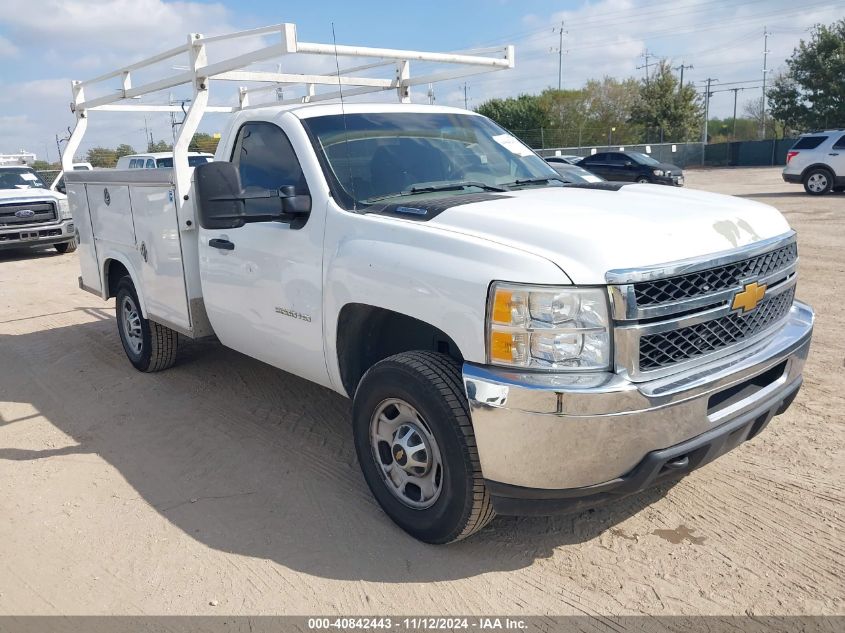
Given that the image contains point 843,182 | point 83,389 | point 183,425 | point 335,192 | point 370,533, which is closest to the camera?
point 370,533

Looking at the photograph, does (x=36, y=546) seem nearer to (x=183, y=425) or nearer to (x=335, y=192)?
(x=183, y=425)

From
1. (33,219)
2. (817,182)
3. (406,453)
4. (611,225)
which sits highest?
(611,225)

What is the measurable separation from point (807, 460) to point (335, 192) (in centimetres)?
299

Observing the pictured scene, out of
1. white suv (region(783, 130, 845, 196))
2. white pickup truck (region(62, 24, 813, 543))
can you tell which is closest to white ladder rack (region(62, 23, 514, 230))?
white pickup truck (region(62, 24, 813, 543))

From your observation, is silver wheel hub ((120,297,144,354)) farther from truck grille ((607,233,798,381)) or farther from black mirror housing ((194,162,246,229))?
truck grille ((607,233,798,381))

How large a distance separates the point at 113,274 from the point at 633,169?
21786mm

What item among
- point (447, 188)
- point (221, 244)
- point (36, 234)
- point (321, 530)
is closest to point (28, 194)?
point (36, 234)

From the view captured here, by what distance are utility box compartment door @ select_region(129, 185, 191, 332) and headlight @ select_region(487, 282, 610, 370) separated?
9.62 ft

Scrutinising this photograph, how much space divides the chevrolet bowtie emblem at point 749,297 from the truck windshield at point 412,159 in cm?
146

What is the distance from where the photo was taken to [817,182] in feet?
63.9

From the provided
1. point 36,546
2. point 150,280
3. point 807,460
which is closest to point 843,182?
point 807,460

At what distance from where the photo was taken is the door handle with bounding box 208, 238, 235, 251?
4410 mm

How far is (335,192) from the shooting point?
380cm

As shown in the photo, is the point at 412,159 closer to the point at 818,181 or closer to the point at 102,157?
the point at 818,181
